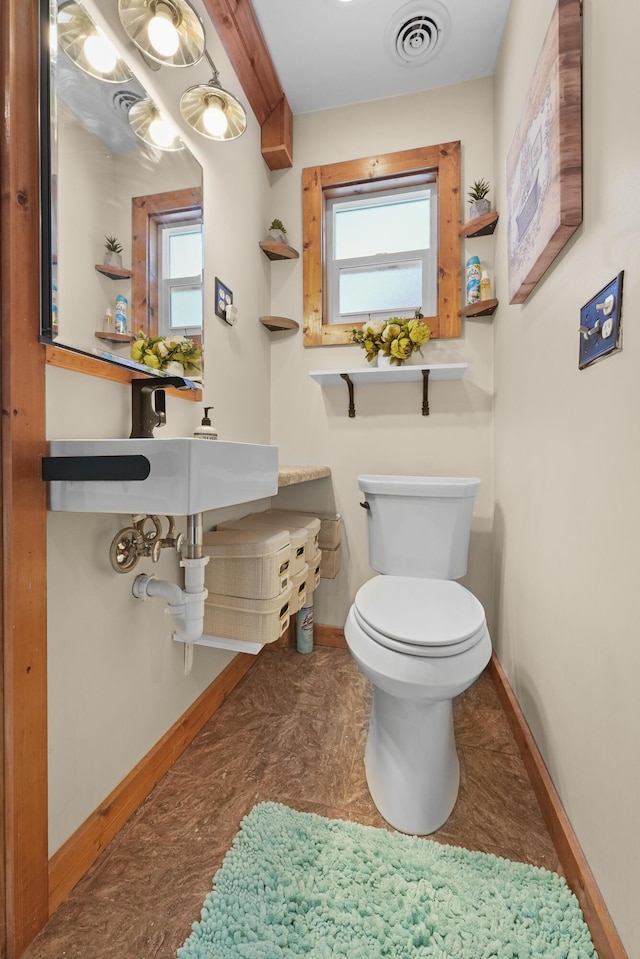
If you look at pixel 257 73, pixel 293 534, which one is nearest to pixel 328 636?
pixel 293 534

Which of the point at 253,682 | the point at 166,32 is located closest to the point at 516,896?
the point at 253,682

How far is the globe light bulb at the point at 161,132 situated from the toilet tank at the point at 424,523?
129 cm

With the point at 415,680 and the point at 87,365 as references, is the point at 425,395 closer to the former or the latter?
the point at 415,680

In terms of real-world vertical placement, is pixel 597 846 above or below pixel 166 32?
below

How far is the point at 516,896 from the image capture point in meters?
0.90

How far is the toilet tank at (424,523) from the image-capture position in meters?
1.63

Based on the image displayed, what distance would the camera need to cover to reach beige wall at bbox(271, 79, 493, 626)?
1892mm

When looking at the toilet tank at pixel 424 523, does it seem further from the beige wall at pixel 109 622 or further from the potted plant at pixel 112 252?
the potted plant at pixel 112 252

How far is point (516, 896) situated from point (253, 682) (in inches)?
43.3

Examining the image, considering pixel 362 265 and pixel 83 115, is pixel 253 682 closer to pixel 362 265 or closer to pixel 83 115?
pixel 83 115

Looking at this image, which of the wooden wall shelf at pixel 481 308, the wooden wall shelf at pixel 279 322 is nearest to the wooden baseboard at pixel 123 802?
the wooden wall shelf at pixel 279 322

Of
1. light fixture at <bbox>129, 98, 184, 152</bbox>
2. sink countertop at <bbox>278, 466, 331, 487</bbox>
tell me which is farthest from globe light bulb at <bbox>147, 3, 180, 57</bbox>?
sink countertop at <bbox>278, 466, 331, 487</bbox>

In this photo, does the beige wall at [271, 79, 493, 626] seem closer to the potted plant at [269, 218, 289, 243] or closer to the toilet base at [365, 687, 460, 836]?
the potted plant at [269, 218, 289, 243]

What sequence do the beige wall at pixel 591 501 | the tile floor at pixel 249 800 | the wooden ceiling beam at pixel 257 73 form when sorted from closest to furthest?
the beige wall at pixel 591 501
the tile floor at pixel 249 800
the wooden ceiling beam at pixel 257 73
